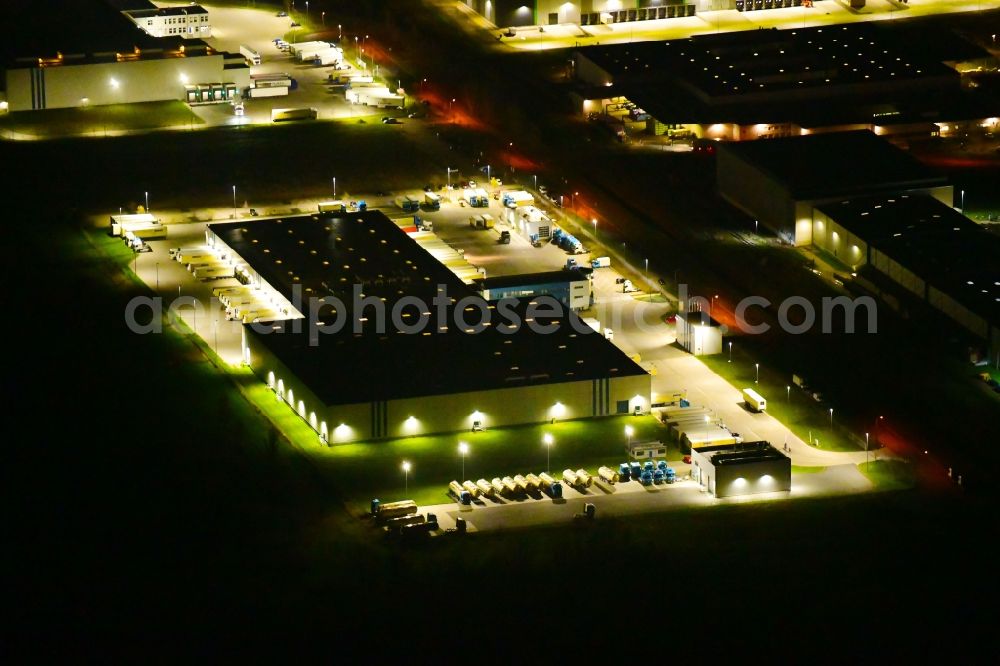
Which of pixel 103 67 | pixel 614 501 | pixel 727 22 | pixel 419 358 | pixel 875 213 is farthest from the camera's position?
pixel 727 22

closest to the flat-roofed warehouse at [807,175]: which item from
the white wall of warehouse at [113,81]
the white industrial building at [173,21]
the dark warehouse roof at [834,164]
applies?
the dark warehouse roof at [834,164]

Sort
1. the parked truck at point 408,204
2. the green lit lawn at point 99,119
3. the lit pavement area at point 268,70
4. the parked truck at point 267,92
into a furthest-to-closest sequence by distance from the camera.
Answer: the parked truck at point 267,92, the lit pavement area at point 268,70, the green lit lawn at point 99,119, the parked truck at point 408,204

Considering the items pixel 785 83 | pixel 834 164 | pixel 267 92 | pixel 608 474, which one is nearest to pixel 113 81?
pixel 267 92

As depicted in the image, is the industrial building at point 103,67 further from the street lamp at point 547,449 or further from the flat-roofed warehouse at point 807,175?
the street lamp at point 547,449

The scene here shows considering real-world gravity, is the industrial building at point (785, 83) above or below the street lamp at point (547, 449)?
above

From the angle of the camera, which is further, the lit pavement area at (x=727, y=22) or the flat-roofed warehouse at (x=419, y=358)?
the lit pavement area at (x=727, y=22)

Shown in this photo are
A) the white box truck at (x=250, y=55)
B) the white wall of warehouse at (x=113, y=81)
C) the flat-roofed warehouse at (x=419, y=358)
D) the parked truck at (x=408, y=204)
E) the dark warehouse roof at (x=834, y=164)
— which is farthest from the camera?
the white box truck at (x=250, y=55)

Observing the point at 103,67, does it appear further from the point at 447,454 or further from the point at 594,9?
the point at 447,454
